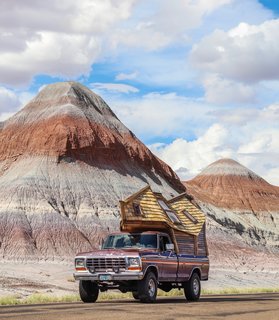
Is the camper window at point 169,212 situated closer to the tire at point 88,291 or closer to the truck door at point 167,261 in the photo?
the truck door at point 167,261

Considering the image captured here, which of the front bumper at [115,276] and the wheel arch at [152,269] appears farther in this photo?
the wheel arch at [152,269]

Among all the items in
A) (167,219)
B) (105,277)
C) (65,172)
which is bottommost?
(105,277)

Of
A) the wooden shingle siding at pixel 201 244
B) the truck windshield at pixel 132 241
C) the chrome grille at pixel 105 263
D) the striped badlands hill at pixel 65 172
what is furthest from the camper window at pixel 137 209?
the striped badlands hill at pixel 65 172

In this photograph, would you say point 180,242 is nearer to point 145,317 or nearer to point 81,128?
point 145,317

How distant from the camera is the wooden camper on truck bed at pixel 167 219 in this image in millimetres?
22609

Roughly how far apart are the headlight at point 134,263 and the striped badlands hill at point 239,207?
2657 inches

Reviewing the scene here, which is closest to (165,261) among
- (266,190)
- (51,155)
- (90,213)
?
(90,213)

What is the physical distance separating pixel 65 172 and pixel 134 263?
5975 centimetres

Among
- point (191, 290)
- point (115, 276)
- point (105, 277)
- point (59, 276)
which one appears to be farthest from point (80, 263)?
point (59, 276)

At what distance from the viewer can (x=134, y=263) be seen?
20188mm

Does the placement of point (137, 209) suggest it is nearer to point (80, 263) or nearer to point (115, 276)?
point (80, 263)

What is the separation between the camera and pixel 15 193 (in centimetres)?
7412

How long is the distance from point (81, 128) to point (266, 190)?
57968mm

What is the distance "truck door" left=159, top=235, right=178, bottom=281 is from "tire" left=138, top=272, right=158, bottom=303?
799mm
